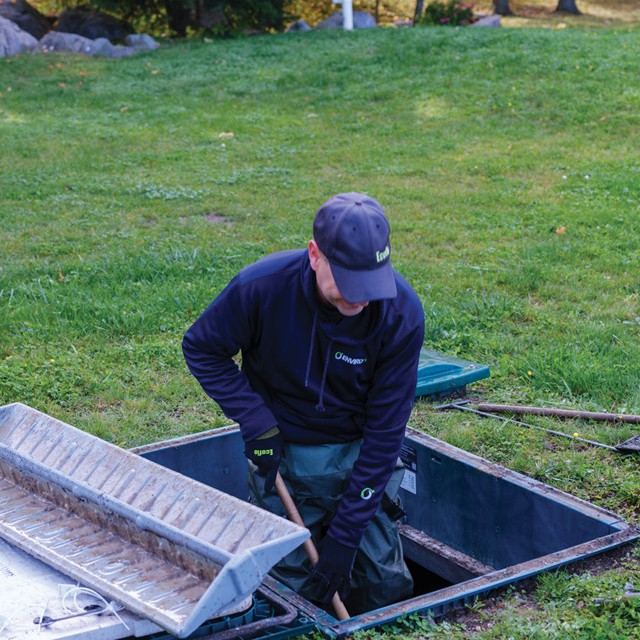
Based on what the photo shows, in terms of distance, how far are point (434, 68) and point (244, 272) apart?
12.0m

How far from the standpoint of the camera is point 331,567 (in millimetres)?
3340

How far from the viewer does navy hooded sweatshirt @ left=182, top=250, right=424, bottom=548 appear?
3.23 metres

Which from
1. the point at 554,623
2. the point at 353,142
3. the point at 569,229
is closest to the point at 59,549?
the point at 554,623

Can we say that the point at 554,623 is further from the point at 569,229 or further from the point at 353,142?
the point at 353,142

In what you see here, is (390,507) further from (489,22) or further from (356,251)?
(489,22)

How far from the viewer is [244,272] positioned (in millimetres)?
3271

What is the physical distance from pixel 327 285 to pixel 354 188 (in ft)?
23.5

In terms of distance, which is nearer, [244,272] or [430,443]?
[244,272]

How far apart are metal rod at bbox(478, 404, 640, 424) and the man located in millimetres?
1597

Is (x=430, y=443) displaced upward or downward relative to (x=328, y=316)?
downward

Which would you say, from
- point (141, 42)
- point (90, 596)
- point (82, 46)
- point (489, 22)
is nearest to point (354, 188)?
point (90, 596)

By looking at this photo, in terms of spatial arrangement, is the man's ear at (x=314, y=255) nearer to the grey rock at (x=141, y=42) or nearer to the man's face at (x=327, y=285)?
the man's face at (x=327, y=285)

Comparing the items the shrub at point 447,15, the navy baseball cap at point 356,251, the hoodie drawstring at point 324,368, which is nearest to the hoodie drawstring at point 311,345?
the hoodie drawstring at point 324,368

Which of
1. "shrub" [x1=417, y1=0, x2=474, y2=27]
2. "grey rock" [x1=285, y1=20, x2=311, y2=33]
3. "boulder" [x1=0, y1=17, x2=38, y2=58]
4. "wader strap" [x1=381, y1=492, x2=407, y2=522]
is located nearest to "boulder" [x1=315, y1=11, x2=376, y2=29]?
"grey rock" [x1=285, y1=20, x2=311, y2=33]
